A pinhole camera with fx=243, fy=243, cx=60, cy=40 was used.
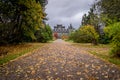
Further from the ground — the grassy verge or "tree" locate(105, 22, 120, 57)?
"tree" locate(105, 22, 120, 57)

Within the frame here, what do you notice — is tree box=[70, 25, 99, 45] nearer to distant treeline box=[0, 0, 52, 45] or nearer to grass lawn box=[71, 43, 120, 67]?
grass lawn box=[71, 43, 120, 67]

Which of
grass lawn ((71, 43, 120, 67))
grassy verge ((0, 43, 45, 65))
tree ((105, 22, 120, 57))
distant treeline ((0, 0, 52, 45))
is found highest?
distant treeline ((0, 0, 52, 45))

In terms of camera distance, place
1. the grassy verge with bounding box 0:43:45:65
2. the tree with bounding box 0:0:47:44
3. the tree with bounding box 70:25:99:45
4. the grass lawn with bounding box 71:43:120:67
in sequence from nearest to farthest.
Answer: the grass lawn with bounding box 71:43:120:67
the grassy verge with bounding box 0:43:45:65
the tree with bounding box 0:0:47:44
the tree with bounding box 70:25:99:45

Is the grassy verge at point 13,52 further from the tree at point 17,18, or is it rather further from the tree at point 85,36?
the tree at point 85,36

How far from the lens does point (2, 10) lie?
30172 millimetres

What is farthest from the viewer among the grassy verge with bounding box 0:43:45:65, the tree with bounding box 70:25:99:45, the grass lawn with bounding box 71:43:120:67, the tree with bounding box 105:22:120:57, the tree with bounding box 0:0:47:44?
the tree with bounding box 70:25:99:45

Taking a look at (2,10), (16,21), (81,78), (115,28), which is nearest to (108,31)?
(115,28)

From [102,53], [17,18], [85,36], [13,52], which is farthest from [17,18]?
[85,36]

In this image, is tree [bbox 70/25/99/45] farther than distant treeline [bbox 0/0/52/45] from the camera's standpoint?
Yes

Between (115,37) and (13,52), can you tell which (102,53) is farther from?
(13,52)

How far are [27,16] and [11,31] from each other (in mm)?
3015

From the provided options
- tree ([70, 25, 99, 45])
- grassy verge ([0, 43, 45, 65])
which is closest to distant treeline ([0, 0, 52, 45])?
grassy verge ([0, 43, 45, 65])

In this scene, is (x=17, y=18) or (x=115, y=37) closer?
(x=115, y=37)

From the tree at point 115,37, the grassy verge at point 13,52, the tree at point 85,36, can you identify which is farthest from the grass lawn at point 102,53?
the tree at point 85,36
